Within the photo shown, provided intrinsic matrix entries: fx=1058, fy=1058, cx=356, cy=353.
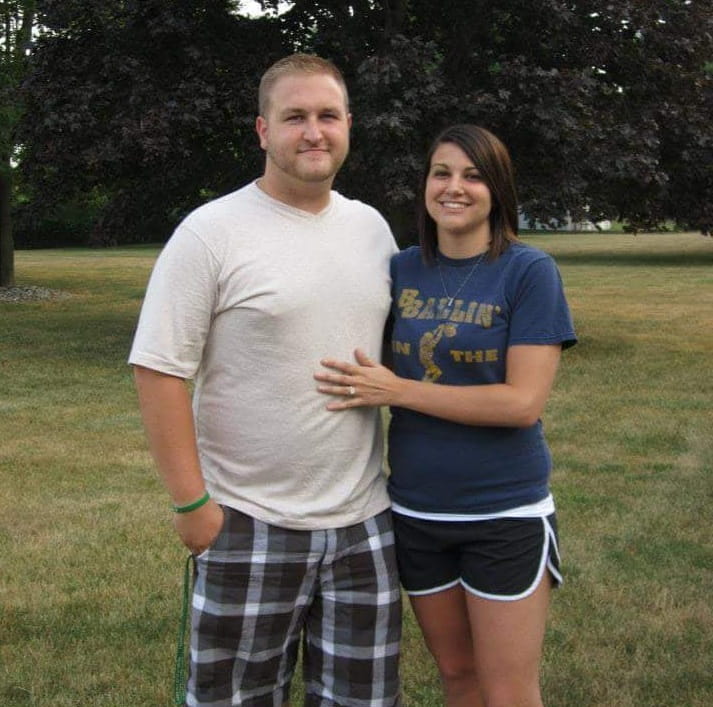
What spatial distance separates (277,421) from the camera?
8.13 ft

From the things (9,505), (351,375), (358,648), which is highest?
(351,375)

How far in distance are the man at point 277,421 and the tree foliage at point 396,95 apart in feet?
27.9

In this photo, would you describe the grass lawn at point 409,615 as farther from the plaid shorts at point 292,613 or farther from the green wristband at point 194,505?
the green wristband at point 194,505

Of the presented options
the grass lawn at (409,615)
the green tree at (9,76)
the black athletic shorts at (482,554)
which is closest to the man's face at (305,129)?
the black athletic shorts at (482,554)

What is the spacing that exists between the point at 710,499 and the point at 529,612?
14.3 ft

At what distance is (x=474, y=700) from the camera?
8.95 ft

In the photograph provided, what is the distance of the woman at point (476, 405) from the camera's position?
2471 millimetres

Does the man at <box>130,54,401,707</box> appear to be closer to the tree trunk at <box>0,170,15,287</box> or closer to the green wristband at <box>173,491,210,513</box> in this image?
the green wristband at <box>173,491,210,513</box>

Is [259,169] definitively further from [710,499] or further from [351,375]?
[351,375]

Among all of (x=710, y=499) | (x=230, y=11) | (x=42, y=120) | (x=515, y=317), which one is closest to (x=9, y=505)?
(x=710, y=499)

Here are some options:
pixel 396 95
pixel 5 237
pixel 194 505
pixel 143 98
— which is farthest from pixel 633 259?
pixel 194 505

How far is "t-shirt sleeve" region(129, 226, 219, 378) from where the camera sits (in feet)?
7.77

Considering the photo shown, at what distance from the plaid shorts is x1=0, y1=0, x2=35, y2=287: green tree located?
1293 cm

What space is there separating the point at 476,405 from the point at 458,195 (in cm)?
51
